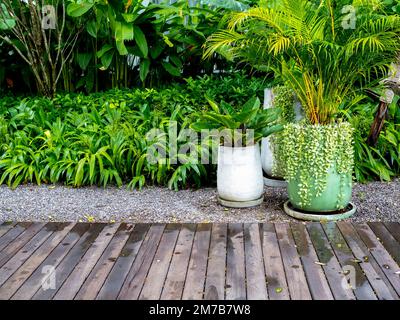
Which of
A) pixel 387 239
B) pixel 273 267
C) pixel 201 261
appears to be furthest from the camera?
pixel 387 239

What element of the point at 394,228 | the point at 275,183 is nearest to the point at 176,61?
the point at 275,183

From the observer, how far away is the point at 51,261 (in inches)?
130

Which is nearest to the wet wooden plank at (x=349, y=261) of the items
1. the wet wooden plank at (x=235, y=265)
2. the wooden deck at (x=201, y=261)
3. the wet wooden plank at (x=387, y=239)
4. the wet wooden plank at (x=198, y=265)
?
the wooden deck at (x=201, y=261)

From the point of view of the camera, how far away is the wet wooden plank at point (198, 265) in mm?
2859

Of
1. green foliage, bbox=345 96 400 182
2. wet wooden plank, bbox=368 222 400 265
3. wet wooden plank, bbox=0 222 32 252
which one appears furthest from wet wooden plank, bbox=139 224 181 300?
green foliage, bbox=345 96 400 182

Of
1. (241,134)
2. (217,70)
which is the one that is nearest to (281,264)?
(241,134)

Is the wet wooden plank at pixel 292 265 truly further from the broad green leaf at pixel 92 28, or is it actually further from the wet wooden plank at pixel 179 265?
the broad green leaf at pixel 92 28

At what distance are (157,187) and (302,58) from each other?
177 centimetres

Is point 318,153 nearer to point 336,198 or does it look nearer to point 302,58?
point 336,198

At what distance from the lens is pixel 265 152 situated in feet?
16.3

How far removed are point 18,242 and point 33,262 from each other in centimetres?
41

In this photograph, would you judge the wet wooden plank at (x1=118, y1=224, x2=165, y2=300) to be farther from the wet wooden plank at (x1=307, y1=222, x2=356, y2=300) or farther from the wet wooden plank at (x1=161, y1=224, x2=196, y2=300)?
the wet wooden plank at (x1=307, y1=222, x2=356, y2=300)

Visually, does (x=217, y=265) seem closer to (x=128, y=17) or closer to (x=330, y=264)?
(x=330, y=264)

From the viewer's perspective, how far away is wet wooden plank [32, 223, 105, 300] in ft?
9.40
